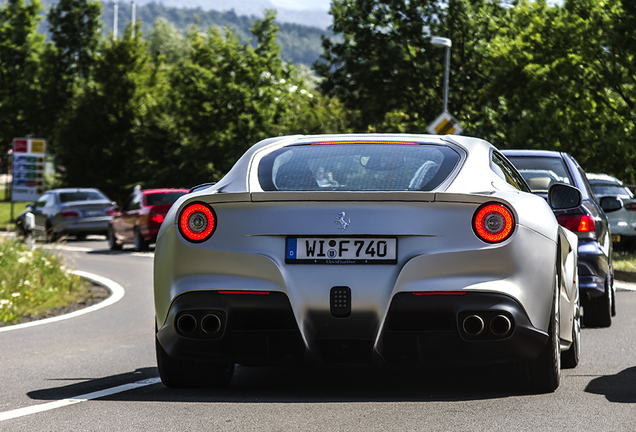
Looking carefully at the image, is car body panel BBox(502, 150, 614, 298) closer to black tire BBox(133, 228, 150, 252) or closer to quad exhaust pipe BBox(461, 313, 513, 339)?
quad exhaust pipe BBox(461, 313, 513, 339)

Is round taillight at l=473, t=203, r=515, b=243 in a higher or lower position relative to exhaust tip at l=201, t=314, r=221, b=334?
higher

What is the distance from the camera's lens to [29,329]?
9828mm

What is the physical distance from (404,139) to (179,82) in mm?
40198

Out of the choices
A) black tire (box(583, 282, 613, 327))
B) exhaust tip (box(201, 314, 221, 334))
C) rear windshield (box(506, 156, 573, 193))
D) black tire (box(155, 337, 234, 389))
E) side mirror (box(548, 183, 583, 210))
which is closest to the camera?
exhaust tip (box(201, 314, 221, 334))

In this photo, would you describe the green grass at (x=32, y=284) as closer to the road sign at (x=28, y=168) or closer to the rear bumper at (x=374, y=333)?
the rear bumper at (x=374, y=333)

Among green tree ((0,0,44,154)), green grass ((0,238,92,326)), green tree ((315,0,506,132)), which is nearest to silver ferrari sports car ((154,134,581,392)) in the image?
green grass ((0,238,92,326))

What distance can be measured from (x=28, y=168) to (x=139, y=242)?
323cm

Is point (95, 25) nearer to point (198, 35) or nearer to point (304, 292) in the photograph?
point (198, 35)

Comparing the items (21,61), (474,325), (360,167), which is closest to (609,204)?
(360,167)

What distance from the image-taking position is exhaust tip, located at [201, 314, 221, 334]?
5230 mm

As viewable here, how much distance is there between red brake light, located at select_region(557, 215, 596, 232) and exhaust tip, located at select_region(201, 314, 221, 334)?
14.6 feet

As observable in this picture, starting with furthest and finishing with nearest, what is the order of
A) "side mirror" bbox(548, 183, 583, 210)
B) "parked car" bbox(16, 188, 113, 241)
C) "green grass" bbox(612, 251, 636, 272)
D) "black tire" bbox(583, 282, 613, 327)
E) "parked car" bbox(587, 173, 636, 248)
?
"parked car" bbox(16, 188, 113, 241) < "parked car" bbox(587, 173, 636, 248) < "green grass" bbox(612, 251, 636, 272) < "black tire" bbox(583, 282, 613, 327) < "side mirror" bbox(548, 183, 583, 210)

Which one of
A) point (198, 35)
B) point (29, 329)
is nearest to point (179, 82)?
point (198, 35)

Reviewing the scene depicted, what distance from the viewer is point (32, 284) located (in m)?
12.5
